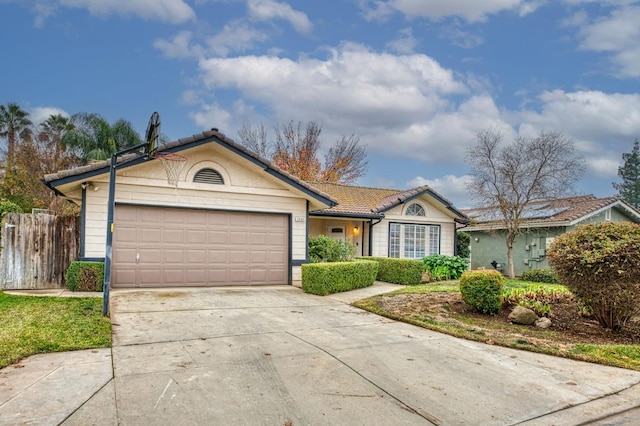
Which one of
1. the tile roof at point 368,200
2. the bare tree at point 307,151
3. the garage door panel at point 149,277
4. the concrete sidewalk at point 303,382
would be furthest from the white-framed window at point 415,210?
the bare tree at point 307,151

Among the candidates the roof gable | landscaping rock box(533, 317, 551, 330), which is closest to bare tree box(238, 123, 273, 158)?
the roof gable

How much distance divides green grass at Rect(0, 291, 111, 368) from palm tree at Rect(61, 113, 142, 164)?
19818 millimetres

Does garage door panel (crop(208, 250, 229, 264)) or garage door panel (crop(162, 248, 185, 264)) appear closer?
garage door panel (crop(162, 248, 185, 264))

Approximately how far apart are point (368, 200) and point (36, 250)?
12947mm

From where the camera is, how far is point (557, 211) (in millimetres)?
20719

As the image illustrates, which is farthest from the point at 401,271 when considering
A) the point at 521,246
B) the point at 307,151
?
the point at 307,151

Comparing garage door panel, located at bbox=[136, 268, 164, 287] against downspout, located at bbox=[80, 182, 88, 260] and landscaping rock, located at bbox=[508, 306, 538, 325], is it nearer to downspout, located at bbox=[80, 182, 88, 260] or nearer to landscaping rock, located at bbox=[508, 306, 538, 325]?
downspout, located at bbox=[80, 182, 88, 260]

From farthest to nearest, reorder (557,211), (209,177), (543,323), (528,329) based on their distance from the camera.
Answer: (557,211)
(209,177)
(543,323)
(528,329)

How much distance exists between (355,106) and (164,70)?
10.9 metres

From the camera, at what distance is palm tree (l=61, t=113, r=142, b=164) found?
26.4 metres

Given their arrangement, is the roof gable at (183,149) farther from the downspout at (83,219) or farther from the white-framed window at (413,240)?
the white-framed window at (413,240)

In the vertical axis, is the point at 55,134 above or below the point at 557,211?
above

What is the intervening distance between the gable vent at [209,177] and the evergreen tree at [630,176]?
5272cm

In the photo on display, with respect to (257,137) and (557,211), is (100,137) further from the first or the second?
(557,211)
